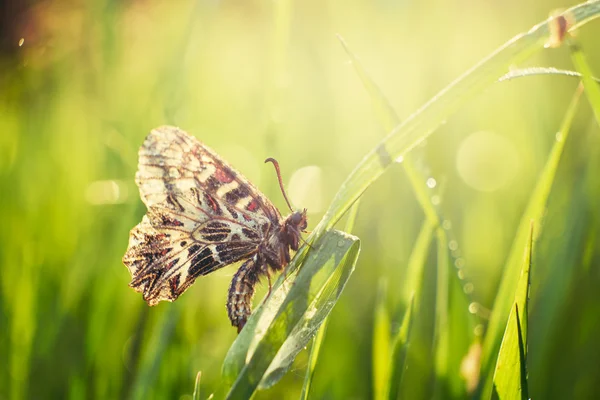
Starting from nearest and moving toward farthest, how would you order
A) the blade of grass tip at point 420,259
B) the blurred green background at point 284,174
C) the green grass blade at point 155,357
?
the blade of grass tip at point 420,259 → the green grass blade at point 155,357 → the blurred green background at point 284,174

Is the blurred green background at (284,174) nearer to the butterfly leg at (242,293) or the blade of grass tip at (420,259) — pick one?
the blade of grass tip at (420,259)

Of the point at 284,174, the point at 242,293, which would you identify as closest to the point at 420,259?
the point at 242,293

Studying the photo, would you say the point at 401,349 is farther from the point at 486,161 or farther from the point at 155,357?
A: the point at 486,161

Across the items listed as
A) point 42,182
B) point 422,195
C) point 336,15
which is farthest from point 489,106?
point 42,182

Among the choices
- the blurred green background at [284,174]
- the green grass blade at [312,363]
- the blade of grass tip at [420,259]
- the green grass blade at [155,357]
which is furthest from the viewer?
the blurred green background at [284,174]

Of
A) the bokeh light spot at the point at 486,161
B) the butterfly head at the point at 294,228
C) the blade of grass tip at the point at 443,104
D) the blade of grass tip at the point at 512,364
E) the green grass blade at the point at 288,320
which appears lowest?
the blade of grass tip at the point at 512,364

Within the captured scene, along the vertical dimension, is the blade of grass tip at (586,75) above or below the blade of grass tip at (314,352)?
above

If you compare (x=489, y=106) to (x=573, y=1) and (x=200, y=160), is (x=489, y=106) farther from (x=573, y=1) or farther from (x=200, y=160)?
(x=200, y=160)

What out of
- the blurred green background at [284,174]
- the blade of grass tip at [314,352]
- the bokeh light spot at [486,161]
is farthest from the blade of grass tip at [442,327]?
the bokeh light spot at [486,161]
